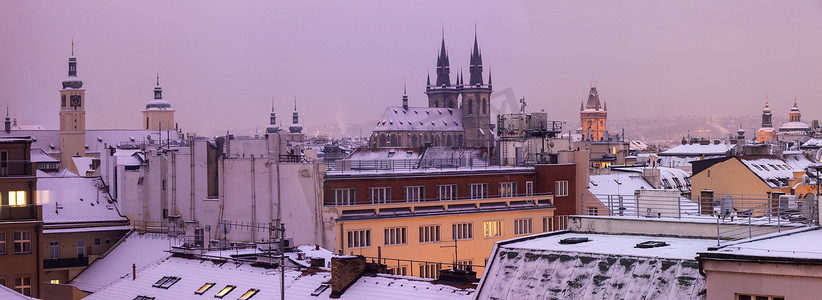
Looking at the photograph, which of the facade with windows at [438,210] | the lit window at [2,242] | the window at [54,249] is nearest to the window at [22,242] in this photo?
the lit window at [2,242]

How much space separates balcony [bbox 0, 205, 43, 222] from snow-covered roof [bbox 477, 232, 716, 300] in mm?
23067

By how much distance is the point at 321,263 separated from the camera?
36906mm

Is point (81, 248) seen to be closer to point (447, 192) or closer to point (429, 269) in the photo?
point (447, 192)

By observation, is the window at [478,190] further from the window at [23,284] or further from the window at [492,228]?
the window at [23,284]

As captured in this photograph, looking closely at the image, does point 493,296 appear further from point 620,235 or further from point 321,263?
point 321,263

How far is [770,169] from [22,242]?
53128 millimetres

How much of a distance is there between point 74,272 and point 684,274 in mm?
46070

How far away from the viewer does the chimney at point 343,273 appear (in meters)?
31.3

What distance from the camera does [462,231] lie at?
56.9 meters

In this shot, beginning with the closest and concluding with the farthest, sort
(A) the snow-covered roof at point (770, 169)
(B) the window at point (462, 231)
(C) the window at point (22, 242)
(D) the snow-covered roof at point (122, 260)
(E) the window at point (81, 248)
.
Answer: (C) the window at point (22, 242) < (D) the snow-covered roof at point (122, 260) < (B) the window at point (462, 231) < (E) the window at point (81, 248) < (A) the snow-covered roof at point (770, 169)

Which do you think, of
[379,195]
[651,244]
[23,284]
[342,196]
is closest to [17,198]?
[23,284]

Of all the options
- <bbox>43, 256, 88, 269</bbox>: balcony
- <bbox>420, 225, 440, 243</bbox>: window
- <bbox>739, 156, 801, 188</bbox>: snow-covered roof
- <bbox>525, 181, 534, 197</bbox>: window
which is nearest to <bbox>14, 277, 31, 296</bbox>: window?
<bbox>43, 256, 88, 269</bbox>: balcony

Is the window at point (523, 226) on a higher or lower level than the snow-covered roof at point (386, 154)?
lower

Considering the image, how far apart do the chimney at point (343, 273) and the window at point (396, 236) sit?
21907 mm
